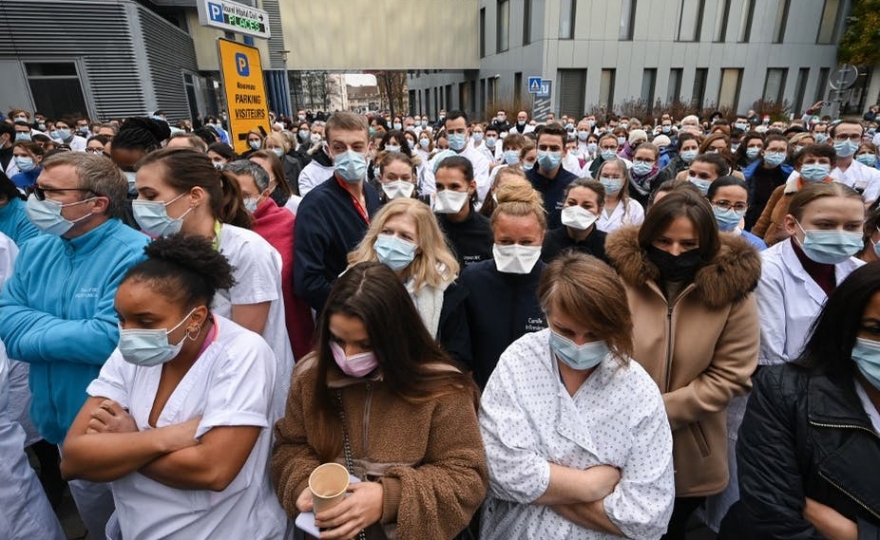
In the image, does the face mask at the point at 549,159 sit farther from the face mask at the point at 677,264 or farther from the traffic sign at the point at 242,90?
the traffic sign at the point at 242,90

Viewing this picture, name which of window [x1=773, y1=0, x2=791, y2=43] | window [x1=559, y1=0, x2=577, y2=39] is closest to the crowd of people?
window [x1=559, y1=0, x2=577, y2=39]

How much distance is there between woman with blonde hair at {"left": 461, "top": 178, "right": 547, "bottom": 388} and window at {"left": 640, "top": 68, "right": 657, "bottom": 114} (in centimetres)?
2488

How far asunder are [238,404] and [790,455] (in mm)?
1986

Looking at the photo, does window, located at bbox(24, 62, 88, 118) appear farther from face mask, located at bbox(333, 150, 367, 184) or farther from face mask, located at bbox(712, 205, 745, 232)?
face mask, located at bbox(712, 205, 745, 232)

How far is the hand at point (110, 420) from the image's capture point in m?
1.64

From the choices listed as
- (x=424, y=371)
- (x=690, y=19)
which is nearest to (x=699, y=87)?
(x=690, y=19)

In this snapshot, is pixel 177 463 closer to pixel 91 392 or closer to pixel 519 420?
pixel 91 392

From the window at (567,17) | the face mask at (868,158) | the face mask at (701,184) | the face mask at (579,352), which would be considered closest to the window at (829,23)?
the window at (567,17)

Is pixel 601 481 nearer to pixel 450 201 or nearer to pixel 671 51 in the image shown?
pixel 450 201

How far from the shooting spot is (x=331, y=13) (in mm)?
25703

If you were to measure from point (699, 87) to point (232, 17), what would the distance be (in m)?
25.2

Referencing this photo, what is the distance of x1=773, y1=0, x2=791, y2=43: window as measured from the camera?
938 inches

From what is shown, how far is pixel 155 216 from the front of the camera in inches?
93.7

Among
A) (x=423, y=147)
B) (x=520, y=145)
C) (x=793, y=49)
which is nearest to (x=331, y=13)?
(x=423, y=147)
